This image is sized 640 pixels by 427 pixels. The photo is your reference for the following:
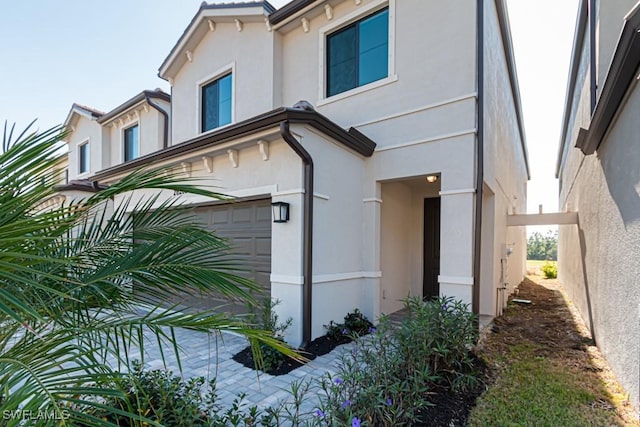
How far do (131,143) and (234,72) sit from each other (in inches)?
244

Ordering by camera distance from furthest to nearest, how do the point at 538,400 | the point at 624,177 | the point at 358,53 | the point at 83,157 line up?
the point at 83,157 < the point at 358,53 < the point at 624,177 < the point at 538,400

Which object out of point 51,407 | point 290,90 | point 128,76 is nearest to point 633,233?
point 51,407

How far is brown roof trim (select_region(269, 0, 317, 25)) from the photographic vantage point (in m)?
7.01

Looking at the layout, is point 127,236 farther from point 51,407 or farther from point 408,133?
point 408,133

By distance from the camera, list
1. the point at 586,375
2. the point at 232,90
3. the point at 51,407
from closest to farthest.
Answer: the point at 51,407
the point at 586,375
the point at 232,90

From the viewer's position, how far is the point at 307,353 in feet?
14.4

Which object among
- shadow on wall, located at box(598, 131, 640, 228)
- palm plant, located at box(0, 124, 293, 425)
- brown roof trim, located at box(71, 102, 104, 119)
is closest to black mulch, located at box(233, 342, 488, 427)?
palm plant, located at box(0, 124, 293, 425)

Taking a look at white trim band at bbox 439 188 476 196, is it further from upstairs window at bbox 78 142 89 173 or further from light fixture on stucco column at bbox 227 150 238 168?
upstairs window at bbox 78 142 89 173

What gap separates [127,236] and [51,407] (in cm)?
168

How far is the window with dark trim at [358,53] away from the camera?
21.0 feet

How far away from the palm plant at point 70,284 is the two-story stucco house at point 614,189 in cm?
425

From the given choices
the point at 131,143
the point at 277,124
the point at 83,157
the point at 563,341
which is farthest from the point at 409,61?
the point at 83,157

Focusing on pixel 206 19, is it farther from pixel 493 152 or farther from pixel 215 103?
pixel 493 152

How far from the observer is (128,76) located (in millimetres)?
10297
